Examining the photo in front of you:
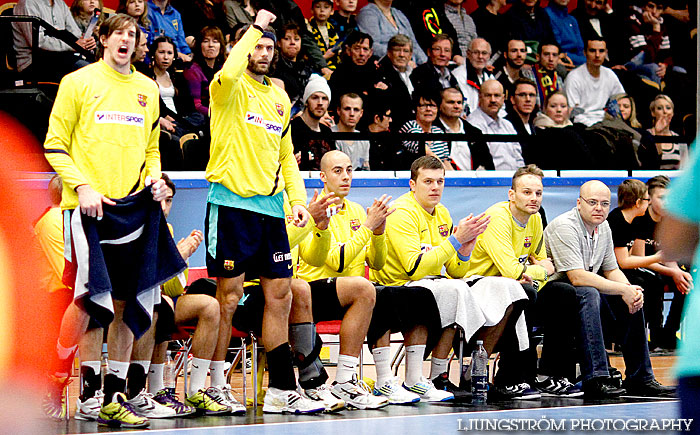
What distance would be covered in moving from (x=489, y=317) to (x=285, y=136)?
186 cm

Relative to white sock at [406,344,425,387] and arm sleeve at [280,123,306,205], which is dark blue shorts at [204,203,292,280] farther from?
white sock at [406,344,425,387]

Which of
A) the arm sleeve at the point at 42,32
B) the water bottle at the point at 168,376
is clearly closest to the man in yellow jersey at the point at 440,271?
the water bottle at the point at 168,376

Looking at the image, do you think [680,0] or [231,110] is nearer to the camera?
[231,110]

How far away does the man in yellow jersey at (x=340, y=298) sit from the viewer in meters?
6.00

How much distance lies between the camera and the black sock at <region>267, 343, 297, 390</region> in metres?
5.76

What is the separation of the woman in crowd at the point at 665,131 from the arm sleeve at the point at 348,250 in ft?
21.2

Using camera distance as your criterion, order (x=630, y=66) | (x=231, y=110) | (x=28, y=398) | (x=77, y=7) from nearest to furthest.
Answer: (x=28, y=398) < (x=231, y=110) < (x=77, y=7) < (x=630, y=66)

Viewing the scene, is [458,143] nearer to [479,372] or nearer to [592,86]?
[592,86]

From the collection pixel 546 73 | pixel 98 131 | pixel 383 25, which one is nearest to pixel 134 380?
pixel 98 131

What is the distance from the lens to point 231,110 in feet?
19.1

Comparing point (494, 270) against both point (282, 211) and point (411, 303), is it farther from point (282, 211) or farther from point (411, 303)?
point (282, 211)

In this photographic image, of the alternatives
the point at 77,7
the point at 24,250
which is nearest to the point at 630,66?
the point at 77,7

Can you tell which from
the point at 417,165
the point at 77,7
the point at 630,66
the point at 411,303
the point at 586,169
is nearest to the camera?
the point at 411,303

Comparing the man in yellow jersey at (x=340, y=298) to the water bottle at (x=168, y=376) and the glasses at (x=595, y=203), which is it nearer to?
the water bottle at (x=168, y=376)
